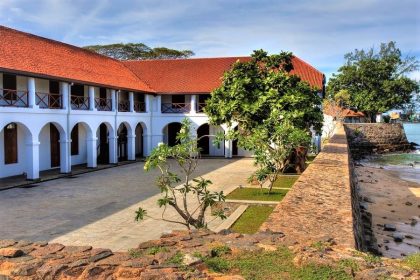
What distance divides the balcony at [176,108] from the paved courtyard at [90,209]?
9093 mm

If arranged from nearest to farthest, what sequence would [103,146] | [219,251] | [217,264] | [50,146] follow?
[217,264] < [219,251] < [50,146] < [103,146]

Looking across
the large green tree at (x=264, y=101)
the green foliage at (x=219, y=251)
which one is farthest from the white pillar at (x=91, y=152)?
the green foliage at (x=219, y=251)

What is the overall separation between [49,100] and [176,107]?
1104cm

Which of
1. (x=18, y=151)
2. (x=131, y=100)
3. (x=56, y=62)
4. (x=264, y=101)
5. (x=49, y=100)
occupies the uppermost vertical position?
(x=56, y=62)

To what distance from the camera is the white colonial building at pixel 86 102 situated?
56.5ft

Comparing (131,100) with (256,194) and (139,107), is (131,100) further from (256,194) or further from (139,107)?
(256,194)

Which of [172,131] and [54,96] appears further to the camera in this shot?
[172,131]

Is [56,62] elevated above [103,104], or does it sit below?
above

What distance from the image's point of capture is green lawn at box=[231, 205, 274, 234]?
973 cm

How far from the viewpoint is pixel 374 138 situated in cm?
4128

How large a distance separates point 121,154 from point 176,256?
2181cm

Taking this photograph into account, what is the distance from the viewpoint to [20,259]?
4750 millimetres

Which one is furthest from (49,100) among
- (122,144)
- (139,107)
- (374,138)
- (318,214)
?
(374,138)

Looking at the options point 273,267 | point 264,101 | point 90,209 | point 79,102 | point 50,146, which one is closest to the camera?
point 273,267
